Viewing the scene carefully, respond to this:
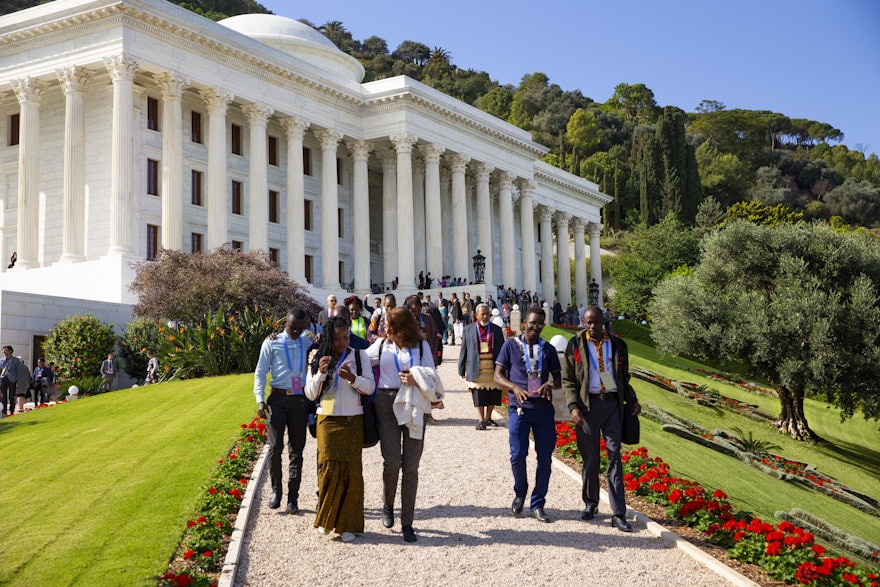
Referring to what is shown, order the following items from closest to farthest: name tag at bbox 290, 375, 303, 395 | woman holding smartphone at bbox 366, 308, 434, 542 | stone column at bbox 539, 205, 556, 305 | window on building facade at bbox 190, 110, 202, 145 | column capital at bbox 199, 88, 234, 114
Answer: woman holding smartphone at bbox 366, 308, 434, 542 < name tag at bbox 290, 375, 303, 395 < column capital at bbox 199, 88, 234, 114 < window on building facade at bbox 190, 110, 202, 145 < stone column at bbox 539, 205, 556, 305

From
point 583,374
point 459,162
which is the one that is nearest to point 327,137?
point 459,162

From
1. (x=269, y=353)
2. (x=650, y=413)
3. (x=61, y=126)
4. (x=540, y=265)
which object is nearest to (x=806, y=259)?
(x=650, y=413)

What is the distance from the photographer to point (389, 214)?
51281mm

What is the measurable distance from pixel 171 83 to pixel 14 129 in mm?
9470

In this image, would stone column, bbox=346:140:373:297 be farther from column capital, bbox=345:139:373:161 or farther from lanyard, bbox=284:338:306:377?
lanyard, bbox=284:338:306:377

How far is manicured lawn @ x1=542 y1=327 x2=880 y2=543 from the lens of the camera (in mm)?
15266

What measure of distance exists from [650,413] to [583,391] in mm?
12087

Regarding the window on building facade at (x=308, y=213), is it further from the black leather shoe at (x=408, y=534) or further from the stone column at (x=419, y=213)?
the black leather shoe at (x=408, y=534)

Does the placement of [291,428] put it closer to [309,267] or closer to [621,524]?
[621,524]

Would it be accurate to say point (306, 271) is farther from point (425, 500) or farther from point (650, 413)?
point (425, 500)

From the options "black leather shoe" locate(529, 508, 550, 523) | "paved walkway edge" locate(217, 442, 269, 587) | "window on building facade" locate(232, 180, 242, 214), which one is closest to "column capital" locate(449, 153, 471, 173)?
"window on building facade" locate(232, 180, 242, 214)

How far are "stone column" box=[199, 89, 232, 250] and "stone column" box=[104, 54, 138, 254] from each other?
4.66 m

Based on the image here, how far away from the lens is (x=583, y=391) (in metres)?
9.93

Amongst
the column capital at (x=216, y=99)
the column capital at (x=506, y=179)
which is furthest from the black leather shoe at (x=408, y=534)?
the column capital at (x=506, y=179)
